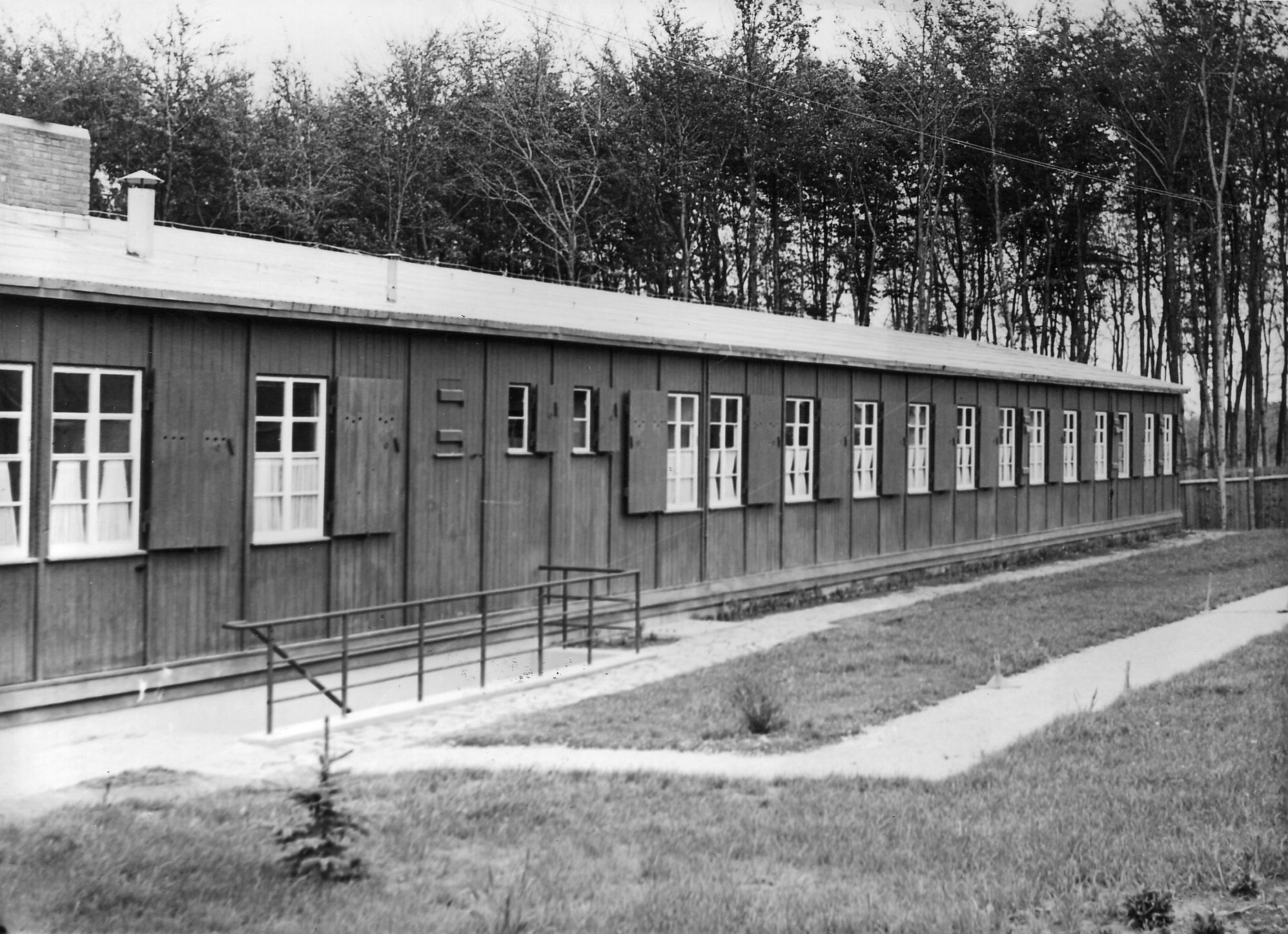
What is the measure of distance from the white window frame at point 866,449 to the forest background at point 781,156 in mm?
10970

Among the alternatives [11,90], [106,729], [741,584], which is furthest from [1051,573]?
[11,90]

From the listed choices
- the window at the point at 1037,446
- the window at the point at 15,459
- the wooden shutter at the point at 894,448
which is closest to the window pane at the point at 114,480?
the window at the point at 15,459

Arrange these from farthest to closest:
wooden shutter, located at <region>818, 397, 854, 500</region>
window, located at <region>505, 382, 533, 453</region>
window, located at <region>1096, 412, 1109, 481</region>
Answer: window, located at <region>1096, 412, 1109, 481</region> → wooden shutter, located at <region>818, 397, 854, 500</region> → window, located at <region>505, 382, 533, 453</region>

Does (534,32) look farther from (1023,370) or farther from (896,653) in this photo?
(896,653)

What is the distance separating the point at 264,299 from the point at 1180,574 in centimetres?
1714

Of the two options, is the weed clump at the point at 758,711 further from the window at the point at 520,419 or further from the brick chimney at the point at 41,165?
the brick chimney at the point at 41,165

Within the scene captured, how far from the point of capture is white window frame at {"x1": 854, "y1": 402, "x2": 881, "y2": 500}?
72.3ft

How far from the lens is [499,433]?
15055mm

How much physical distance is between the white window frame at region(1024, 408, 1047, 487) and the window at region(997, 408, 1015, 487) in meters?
0.59

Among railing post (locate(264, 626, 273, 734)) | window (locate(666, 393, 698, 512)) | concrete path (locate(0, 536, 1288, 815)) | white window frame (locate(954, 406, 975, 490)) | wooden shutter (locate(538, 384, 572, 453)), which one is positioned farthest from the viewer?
white window frame (locate(954, 406, 975, 490))

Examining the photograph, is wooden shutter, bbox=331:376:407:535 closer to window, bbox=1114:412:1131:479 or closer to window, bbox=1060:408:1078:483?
window, bbox=1060:408:1078:483

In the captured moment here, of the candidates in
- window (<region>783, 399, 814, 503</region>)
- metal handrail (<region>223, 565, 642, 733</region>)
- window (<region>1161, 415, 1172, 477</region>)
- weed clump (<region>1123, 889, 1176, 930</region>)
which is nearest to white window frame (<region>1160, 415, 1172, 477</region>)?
window (<region>1161, 415, 1172, 477</region>)

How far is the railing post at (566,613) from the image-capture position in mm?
14363

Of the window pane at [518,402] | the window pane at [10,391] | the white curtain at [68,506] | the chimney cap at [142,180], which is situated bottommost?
the white curtain at [68,506]
